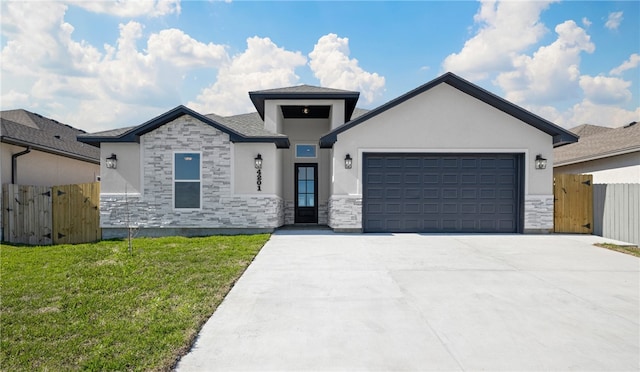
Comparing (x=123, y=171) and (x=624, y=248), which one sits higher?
(x=123, y=171)

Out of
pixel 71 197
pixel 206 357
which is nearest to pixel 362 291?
pixel 206 357

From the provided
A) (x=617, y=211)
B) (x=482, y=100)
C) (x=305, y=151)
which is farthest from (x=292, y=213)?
(x=617, y=211)

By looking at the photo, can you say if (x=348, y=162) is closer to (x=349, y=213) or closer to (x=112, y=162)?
(x=349, y=213)

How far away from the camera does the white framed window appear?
522 inches

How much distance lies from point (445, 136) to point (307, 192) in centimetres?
539

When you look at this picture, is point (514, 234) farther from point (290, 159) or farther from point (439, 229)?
point (290, 159)

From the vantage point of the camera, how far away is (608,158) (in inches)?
464

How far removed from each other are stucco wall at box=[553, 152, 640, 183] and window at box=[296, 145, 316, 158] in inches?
403

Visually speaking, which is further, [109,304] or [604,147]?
[604,147]

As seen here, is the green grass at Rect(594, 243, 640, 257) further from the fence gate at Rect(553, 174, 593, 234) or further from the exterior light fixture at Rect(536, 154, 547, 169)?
the exterior light fixture at Rect(536, 154, 547, 169)

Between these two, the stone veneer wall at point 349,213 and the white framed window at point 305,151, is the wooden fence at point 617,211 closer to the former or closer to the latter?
the stone veneer wall at point 349,213

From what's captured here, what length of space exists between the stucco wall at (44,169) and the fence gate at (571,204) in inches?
668

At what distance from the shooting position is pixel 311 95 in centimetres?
1153

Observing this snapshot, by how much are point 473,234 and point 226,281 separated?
8.23 meters
